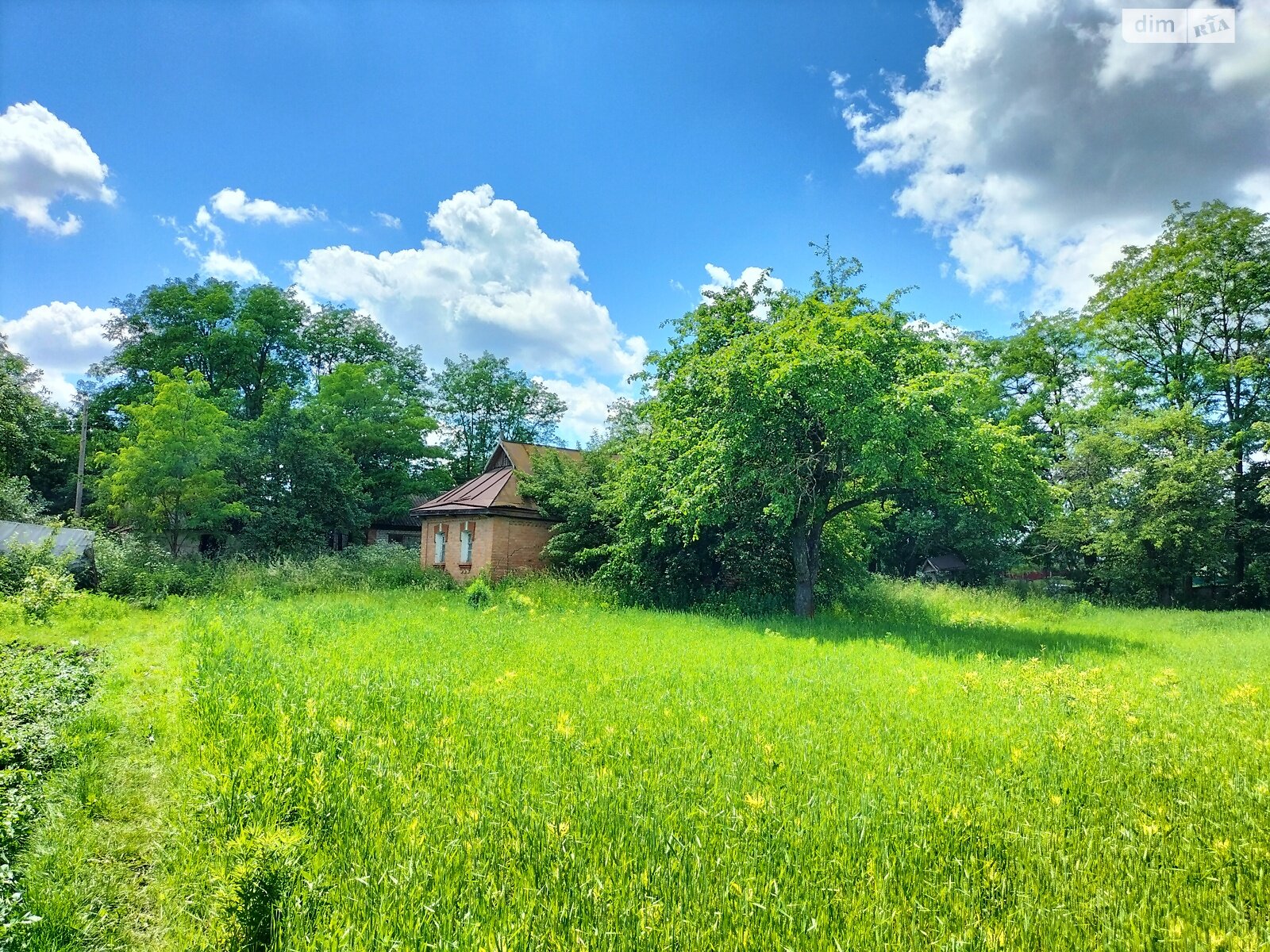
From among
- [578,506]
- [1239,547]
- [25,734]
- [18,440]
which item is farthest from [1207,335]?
[18,440]

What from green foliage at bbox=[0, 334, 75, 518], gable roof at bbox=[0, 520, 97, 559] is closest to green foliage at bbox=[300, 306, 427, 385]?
green foliage at bbox=[0, 334, 75, 518]

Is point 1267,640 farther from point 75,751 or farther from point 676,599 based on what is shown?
point 75,751

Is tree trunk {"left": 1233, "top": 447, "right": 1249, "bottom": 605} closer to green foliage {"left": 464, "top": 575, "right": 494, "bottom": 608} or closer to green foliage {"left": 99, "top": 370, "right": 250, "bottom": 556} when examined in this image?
green foliage {"left": 464, "top": 575, "right": 494, "bottom": 608}

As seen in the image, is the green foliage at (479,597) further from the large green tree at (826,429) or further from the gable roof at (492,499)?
the gable roof at (492,499)

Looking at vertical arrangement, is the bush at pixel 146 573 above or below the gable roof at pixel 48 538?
below

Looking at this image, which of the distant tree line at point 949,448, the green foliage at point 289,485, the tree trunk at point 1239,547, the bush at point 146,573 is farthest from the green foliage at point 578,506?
the tree trunk at point 1239,547

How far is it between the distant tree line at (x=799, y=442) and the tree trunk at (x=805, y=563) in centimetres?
7

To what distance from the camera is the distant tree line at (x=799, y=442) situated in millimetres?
14641

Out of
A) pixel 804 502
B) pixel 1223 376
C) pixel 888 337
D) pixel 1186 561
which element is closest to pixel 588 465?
pixel 804 502

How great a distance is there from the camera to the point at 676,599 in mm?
19031

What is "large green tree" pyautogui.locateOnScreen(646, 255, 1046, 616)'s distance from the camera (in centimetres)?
1340

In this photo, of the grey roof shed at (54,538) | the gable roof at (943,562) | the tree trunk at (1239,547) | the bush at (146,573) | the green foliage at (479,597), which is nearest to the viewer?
the green foliage at (479,597)

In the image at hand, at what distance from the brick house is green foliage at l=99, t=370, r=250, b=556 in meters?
7.13

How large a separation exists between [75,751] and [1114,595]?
3429cm
